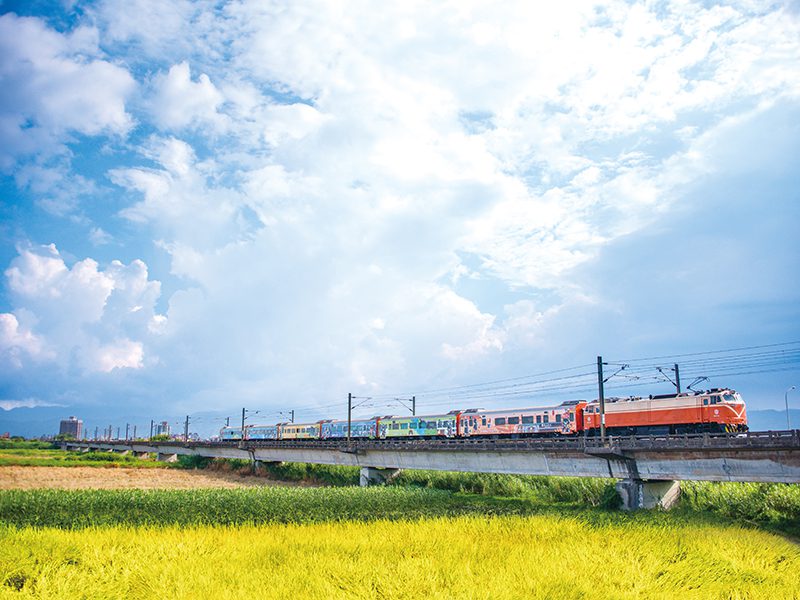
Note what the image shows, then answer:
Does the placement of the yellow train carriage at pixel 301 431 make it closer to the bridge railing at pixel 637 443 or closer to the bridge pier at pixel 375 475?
the bridge pier at pixel 375 475

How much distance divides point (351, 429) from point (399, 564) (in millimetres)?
57498

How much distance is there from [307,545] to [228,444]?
2692 inches

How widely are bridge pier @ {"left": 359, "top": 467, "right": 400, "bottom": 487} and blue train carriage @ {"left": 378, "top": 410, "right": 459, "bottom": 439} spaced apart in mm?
6529

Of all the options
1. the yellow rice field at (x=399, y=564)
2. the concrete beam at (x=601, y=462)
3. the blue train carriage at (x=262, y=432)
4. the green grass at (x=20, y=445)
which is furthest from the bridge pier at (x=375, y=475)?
the green grass at (x=20, y=445)

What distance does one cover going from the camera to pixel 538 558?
17.7 m

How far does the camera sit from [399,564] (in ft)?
53.9

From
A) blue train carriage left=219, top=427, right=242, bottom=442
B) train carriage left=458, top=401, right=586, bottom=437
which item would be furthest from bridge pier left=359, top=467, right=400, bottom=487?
blue train carriage left=219, top=427, right=242, bottom=442

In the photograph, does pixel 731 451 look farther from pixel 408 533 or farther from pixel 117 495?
pixel 117 495

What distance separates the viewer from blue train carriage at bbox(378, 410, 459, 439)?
60500 millimetres

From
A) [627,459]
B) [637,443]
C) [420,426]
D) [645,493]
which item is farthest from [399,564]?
[420,426]

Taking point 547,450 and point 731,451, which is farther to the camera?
point 547,450

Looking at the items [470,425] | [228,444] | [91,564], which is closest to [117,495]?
[91,564]

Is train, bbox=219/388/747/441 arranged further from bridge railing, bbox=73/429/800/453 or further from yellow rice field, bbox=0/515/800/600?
yellow rice field, bbox=0/515/800/600

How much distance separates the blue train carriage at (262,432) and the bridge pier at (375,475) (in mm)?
33118
